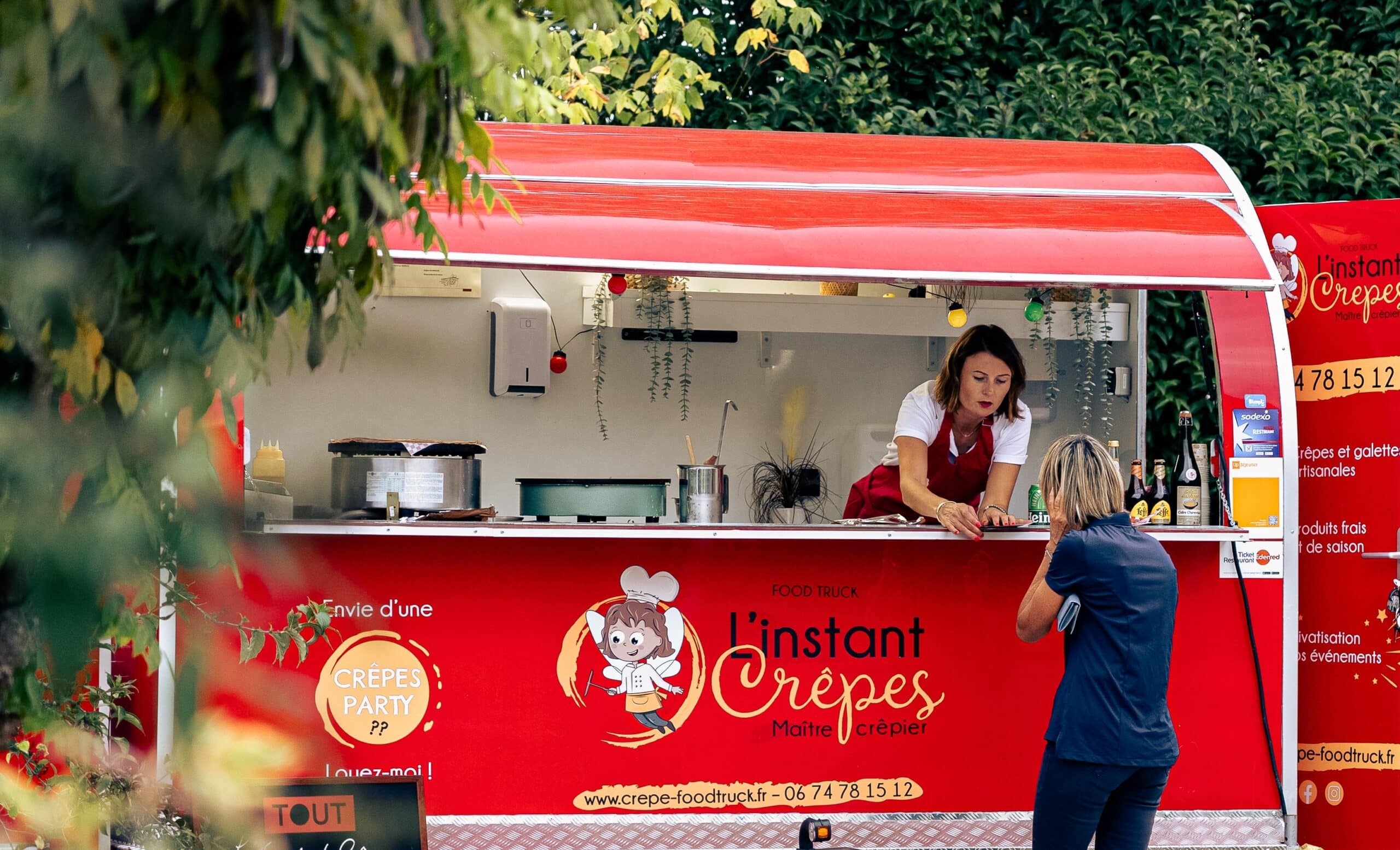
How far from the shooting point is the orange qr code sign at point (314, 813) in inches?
141

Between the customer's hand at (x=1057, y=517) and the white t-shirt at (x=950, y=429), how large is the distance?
128 cm

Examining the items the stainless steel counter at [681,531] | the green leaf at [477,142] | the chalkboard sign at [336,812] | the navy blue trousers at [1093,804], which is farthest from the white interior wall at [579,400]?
the green leaf at [477,142]

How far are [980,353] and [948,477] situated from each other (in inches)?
22.9

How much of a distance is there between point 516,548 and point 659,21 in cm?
644

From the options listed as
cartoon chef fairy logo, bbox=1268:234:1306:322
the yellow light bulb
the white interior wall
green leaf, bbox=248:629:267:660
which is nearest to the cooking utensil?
the white interior wall

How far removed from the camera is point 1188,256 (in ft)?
13.5

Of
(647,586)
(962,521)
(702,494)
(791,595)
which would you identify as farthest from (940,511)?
(702,494)

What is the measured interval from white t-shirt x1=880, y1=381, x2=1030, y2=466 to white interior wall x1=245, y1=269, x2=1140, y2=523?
187 centimetres

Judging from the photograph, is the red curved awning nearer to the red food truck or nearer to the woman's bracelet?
the red food truck

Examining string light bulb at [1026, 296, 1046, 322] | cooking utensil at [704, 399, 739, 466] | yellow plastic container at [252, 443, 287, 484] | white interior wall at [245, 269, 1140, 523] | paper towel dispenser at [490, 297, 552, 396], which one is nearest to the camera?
yellow plastic container at [252, 443, 287, 484]

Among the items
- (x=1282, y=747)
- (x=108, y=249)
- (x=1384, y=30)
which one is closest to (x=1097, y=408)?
(x=1282, y=747)

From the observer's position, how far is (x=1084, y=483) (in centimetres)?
359

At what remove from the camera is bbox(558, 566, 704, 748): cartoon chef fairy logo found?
175 inches

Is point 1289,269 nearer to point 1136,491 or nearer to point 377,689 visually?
point 1136,491
